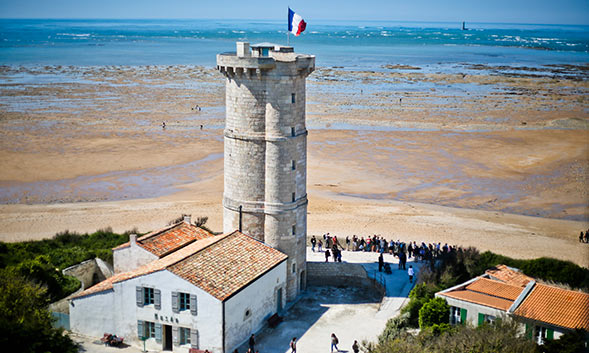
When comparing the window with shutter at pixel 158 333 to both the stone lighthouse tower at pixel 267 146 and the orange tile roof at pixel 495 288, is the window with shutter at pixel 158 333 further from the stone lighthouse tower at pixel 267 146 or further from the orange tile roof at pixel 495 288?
the orange tile roof at pixel 495 288

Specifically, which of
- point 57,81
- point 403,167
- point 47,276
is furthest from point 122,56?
point 47,276

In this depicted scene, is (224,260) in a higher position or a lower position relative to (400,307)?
higher

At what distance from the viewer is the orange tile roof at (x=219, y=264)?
Result: 22406 millimetres

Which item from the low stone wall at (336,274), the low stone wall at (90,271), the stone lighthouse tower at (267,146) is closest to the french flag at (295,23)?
the stone lighthouse tower at (267,146)

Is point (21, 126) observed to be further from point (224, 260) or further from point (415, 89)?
point (415, 89)

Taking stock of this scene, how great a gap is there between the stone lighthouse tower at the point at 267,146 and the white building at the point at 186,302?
225 cm

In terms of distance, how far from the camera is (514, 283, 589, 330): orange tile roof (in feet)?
70.1

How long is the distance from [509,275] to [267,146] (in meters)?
11.7

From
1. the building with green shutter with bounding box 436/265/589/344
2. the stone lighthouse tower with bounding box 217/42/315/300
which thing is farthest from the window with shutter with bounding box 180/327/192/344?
the building with green shutter with bounding box 436/265/589/344

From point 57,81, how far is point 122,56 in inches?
2310

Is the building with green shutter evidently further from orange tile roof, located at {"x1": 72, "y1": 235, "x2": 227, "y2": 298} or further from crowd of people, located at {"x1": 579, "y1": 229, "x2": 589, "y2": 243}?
crowd of people, located at {"x1": 579, "y1": 229, "x2": 589, "y2": 243}

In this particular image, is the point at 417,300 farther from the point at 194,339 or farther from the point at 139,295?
the point at 139,295

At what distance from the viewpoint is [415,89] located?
328 feet

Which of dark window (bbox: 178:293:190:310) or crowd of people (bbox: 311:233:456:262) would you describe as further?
crowd of people (bbox: 311:233:456:262)
